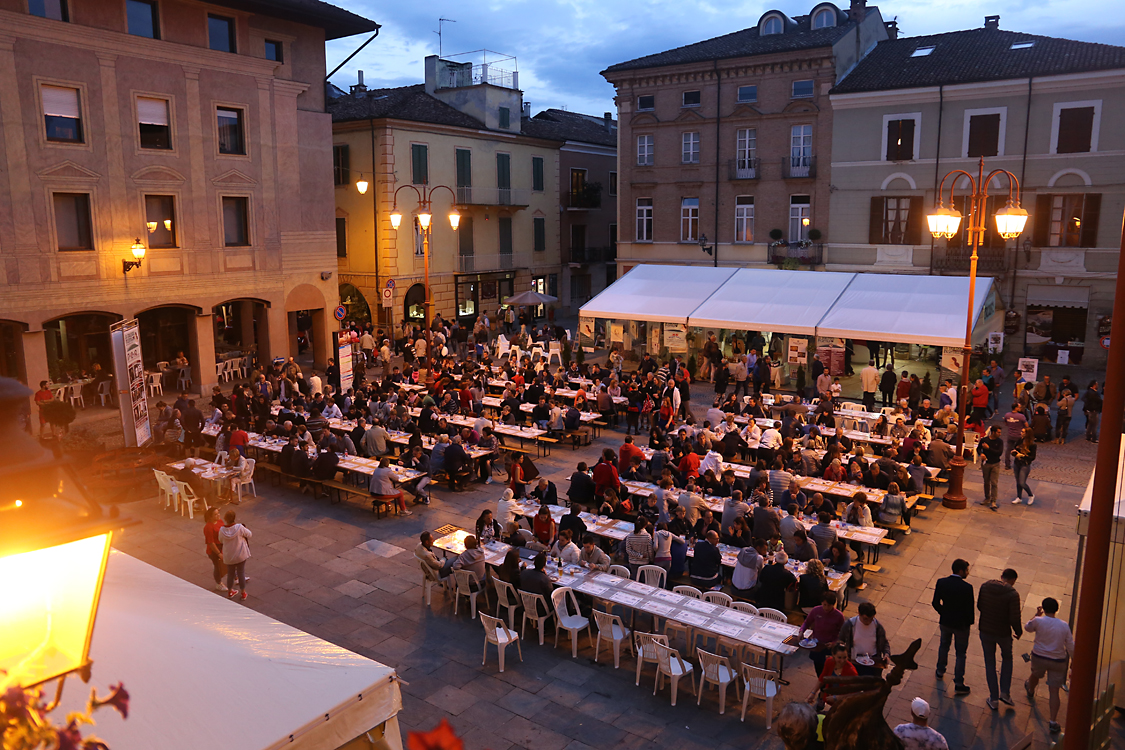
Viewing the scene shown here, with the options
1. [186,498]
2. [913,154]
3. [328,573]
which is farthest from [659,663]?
[913,154]

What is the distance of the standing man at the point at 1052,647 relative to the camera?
A: 321 inches

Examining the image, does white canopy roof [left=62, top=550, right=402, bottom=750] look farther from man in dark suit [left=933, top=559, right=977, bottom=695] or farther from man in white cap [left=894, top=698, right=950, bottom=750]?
man in dark suit [left=933, top=559, right=977, bottom=695]

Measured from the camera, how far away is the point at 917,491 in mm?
14047

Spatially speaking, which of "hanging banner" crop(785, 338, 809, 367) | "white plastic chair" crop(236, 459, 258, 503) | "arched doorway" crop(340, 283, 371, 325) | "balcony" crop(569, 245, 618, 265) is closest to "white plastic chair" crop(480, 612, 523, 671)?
"white plastic chair" crop(236, 459, 258, 503)

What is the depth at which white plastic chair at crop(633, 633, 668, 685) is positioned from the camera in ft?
29.3

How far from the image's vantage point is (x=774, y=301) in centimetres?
2444

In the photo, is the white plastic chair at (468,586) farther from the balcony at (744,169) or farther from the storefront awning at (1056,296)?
the balcony at (744,169)

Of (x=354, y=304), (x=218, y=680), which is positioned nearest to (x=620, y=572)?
(x=218, y=680)

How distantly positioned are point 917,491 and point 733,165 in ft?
72.5

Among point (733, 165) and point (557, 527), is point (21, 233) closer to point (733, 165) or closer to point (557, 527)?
point (557, 527)

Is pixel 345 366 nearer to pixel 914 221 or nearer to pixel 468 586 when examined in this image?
pixel 468 586

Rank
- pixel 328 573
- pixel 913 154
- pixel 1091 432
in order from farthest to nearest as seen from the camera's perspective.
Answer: pixel 913 154 → pixel 1091 432 → pixel 328 573

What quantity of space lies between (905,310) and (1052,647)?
15501 millimetres

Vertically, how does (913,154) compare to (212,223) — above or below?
above
